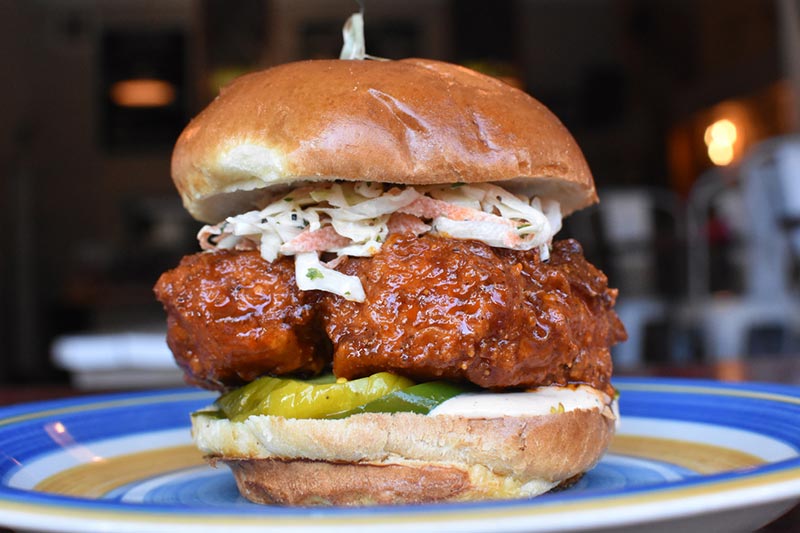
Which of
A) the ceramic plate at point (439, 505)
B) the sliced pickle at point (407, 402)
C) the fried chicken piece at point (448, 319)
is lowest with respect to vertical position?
the ceramic plate at point (439, 505)

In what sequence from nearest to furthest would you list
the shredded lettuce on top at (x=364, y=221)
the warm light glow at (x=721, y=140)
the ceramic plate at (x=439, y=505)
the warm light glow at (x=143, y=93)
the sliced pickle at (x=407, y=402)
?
the ceramic plate at (x=439, y=505), the sliced pickle at (x=407, y=402), the shredded lettuce on top at (x=364, y=221), the warm light glow at (x=143, y=93), the warm light glow at (x=721, y=140)

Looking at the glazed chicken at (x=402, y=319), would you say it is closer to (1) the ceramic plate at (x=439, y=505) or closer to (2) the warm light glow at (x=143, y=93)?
(1) the ceramic plate at (x=439, y=505)

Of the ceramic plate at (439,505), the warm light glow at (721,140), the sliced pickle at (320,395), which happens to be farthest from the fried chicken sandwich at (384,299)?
the warm light glow at (721,140)

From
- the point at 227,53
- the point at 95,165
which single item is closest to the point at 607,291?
the point at 227,53

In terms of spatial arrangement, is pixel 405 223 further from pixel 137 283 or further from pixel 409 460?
pixel 137 283

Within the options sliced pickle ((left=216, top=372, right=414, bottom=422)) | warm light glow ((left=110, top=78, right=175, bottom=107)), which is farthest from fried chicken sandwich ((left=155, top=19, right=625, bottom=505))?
warm light glow ((left=110, top=78, right=175, bottom=107))

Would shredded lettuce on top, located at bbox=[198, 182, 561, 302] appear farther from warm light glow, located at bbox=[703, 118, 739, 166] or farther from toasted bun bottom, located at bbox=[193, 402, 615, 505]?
warm light glow, located at bbox=[703, 118, 739, 166]

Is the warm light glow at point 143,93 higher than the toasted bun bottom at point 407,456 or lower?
higher
